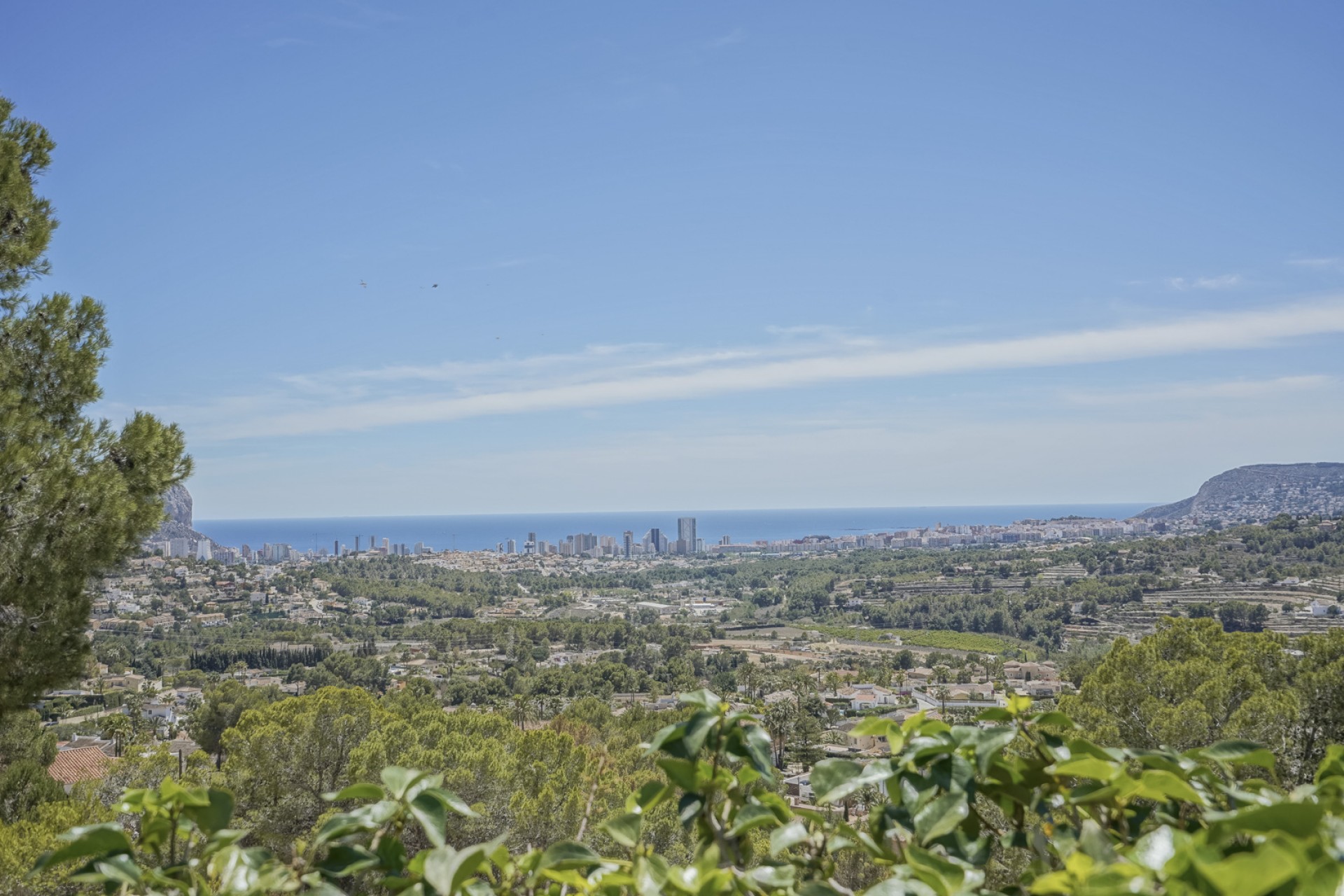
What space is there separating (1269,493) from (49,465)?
109084mm

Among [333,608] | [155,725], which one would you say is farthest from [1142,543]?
[155,725]

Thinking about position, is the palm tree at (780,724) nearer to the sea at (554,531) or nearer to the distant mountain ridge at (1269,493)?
the distant mountain ridge at (1269,493)

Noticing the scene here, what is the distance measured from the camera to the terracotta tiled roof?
11602 mm

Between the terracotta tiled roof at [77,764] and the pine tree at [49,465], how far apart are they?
9.11 metres

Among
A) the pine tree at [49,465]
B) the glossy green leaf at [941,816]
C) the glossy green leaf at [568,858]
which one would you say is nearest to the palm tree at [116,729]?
the pine tree at [49,465]

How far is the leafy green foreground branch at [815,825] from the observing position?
1.66 ft

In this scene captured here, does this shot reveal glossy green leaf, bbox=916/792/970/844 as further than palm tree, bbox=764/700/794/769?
No

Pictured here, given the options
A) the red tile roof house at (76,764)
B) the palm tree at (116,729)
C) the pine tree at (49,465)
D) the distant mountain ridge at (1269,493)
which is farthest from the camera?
the distant mountain ridge at (1269,493)

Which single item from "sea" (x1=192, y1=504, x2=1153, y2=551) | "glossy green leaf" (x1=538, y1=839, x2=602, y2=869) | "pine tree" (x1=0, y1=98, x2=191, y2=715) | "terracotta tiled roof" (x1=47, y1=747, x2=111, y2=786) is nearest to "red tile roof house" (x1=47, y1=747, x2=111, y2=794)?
"terracotta tiled roof" (x1=47, y1=747, x2=111, y2=786)

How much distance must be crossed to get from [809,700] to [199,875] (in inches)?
957

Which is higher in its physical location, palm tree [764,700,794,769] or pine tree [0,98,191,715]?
pine tree [0,98,191,715]

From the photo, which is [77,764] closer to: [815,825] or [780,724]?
[780,724]

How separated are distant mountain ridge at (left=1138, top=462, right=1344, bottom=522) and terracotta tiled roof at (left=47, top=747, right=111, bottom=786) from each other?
82.1 metres

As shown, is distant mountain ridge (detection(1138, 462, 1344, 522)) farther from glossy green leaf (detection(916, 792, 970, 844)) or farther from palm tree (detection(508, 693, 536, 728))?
glossy green leaf (detection(916, 792, 970, 844))
